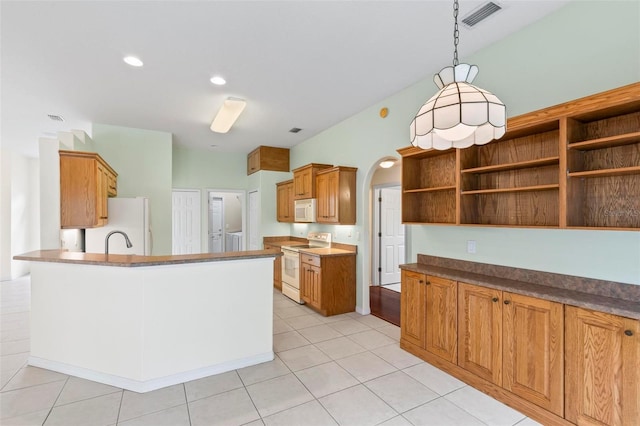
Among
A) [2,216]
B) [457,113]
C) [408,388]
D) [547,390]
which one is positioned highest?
[457,113]

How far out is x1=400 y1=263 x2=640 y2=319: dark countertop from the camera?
175cm

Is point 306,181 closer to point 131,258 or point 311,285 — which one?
point 311,285

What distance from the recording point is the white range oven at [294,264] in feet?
16.3

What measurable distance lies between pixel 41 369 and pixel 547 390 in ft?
14.0

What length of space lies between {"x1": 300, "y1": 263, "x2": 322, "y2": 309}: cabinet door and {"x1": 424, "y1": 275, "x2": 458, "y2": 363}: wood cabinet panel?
1748 millimetres

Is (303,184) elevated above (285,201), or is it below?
above

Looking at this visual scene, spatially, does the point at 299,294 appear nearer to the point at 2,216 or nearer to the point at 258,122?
the point at 258,122

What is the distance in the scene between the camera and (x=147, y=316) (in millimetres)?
2469

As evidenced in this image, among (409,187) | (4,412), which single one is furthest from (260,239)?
(4,412)

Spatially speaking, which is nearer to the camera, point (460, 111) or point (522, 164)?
point (460, 111)

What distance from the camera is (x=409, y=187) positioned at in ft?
11.1

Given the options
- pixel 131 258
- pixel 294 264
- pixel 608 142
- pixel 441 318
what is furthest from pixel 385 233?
pixel 131 258

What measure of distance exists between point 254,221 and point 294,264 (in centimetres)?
232

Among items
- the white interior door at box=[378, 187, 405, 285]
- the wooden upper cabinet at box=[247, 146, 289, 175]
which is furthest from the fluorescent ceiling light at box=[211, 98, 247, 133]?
the white interior door at box=[378, 187, 405, 285]
